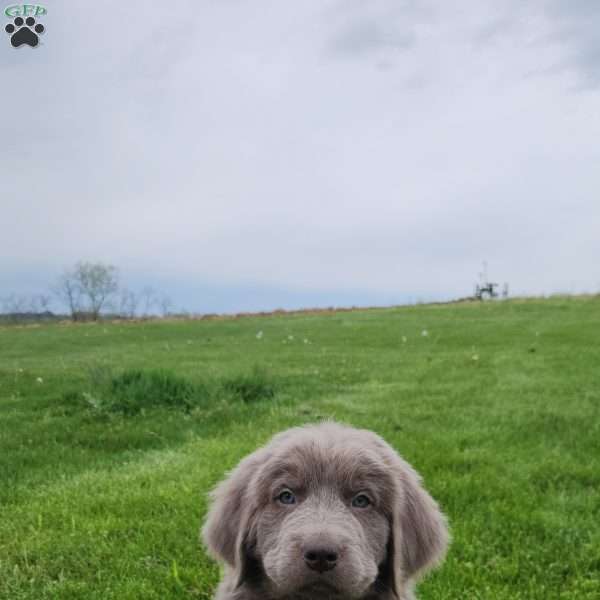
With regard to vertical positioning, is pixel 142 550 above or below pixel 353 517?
below

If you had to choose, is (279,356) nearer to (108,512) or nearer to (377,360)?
(377,360)

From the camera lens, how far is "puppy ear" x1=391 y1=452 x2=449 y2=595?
3.87 metres

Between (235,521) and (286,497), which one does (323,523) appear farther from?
(235,521)

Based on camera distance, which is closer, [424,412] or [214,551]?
[214,551]

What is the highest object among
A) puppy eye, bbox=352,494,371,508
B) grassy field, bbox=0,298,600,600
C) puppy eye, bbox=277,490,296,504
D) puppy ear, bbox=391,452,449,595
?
puppy eye, bbox=277,490,296,504

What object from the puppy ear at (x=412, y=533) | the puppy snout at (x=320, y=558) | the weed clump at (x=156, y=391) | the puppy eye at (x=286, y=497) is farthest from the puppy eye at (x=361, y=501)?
the weed clump at (x=156, y=391)

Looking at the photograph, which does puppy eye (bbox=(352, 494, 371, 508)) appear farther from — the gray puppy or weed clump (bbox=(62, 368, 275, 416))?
weed clump (bbox=(62, 368, 275, 416))

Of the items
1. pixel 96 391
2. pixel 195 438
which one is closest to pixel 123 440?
pixel 195 438

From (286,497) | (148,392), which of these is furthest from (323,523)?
(148,392)

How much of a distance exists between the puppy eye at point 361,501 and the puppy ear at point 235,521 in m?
0.52

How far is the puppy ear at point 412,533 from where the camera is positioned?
12.7ft

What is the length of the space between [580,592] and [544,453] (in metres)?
3.41

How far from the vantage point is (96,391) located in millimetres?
11734

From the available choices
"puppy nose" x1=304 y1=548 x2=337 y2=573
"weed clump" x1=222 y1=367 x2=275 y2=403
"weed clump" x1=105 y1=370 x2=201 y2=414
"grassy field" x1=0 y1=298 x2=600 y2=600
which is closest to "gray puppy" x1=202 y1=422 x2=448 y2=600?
"puppy nose" x1=304 y1=548 x2=337 y2=573
